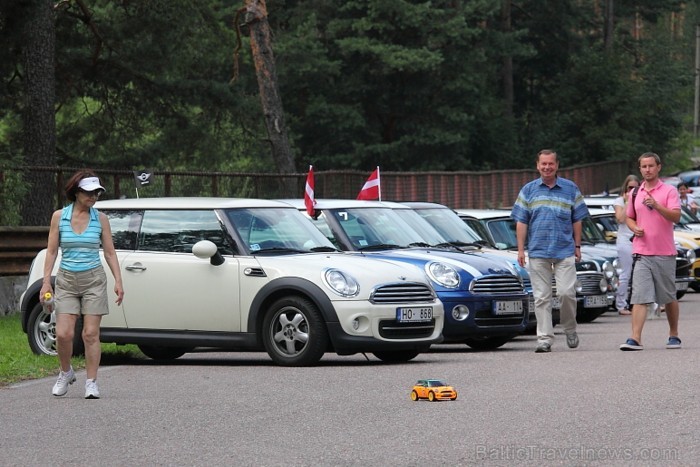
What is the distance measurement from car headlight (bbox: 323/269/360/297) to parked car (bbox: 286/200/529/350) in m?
1.89

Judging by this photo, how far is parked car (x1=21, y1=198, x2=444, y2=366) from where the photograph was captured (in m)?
13.9

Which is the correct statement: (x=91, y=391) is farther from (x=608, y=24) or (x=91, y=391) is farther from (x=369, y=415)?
(x=608, y=24)

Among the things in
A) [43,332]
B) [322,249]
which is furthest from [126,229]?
[322,249]

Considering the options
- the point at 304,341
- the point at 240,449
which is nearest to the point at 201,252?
the point at 304,341

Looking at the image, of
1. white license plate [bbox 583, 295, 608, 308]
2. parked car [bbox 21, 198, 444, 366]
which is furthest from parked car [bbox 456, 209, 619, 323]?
parked car [bbox 21, 198, 444, 366]

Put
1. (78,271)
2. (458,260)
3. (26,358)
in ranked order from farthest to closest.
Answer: (458,260) < (26,358) < (78,271)

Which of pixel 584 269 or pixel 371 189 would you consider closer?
pixel 584 269

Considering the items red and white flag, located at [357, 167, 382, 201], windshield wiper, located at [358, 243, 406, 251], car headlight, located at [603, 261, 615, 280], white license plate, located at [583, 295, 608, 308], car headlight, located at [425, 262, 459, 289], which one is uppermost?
red and white flag, located at [357, 167, 382, 201]

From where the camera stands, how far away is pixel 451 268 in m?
15.8

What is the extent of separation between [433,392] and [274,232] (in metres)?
4.22

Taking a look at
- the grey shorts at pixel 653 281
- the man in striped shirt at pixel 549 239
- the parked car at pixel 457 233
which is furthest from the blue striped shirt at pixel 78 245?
the parked car at pixel 457 233

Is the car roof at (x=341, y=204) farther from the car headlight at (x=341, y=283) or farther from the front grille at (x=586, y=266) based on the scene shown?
the front grille at (x=586, y=266)

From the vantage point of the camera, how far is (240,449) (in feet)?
28.3

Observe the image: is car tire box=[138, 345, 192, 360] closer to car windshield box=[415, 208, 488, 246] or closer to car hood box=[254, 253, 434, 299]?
car hood box=[254, 253, 434, 299]
